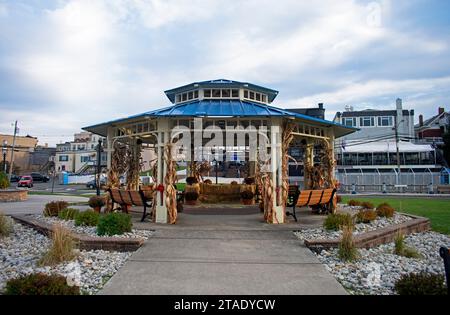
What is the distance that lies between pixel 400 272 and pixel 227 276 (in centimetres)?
307

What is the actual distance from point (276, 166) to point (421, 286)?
6.09m

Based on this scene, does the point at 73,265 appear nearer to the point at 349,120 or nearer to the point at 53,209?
the point at 53,209

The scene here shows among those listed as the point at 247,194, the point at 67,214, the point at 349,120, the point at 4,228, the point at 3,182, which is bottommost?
the point at 4,228

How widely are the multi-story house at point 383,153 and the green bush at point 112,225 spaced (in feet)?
111

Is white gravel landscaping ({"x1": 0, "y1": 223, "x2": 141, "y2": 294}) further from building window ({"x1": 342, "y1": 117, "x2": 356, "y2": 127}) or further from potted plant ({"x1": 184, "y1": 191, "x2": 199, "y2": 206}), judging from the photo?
building window ({"x1": 342, "y1": 117, "x2": 356, "y2": 127})

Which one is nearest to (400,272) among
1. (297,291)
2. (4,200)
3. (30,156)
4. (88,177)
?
(297,291)

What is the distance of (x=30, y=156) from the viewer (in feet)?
272

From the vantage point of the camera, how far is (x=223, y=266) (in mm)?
5859

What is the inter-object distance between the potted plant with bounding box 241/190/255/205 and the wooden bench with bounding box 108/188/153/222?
18.3ft

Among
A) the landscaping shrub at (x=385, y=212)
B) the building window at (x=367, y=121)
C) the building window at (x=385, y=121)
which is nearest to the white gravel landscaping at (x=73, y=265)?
the landscaping shrub at (x=385, y=212)

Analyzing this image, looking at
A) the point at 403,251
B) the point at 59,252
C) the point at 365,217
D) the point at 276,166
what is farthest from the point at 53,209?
the point at 403,251

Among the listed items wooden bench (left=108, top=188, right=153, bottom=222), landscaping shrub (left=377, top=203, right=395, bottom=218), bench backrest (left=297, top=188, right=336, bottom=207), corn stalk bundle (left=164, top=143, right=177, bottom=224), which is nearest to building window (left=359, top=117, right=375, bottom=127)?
landscaping shrub (left=377, top=203, right=395, bottom=218)
